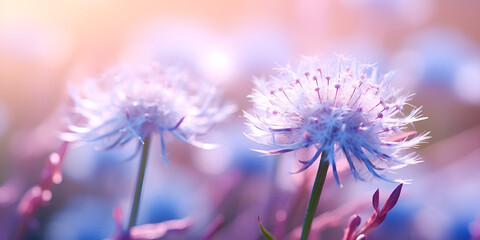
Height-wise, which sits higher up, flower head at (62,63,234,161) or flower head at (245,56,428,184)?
flower head at (245,56,428,184)

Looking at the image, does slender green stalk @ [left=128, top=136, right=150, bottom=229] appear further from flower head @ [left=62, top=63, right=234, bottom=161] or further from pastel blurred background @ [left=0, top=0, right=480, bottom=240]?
pastel blurred background @ [left=0, top=0, right=480, bottom=240]

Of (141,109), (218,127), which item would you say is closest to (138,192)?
(141,109)

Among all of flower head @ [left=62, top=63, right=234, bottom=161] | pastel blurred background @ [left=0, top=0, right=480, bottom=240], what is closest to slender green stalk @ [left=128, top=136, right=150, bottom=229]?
flower head @ [left=62, top=63, right=234, bottom=161]

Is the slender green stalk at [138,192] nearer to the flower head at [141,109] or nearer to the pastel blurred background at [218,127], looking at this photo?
the flower head at [141,109]

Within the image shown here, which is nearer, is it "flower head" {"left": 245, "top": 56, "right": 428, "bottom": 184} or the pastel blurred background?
"flower head" {"left": 245, "top": 56, "right": 428, "bottom": 184}

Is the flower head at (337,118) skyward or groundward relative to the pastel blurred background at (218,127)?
skyward

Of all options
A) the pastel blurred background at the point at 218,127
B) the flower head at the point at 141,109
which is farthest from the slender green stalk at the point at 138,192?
the pastel blurred background at the point at 218,127

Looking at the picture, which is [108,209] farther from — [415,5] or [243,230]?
[415,5]
